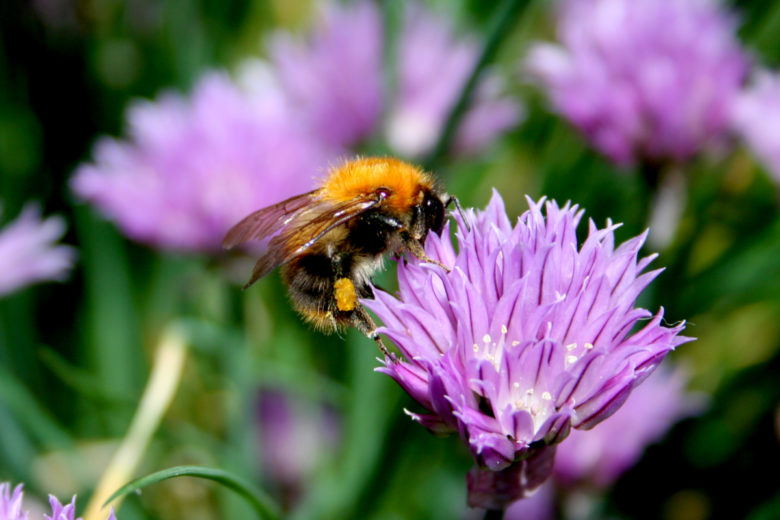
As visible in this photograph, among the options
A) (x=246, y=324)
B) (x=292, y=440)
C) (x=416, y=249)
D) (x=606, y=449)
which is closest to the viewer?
(x=416, y=249)

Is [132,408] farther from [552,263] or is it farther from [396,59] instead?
[552,263]

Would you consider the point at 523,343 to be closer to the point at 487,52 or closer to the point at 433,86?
the point at 487,52

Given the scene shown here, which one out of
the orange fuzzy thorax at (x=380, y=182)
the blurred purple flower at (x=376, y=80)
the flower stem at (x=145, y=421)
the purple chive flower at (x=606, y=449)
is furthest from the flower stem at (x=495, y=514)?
the blurred purple flower at (x=376, y=80)

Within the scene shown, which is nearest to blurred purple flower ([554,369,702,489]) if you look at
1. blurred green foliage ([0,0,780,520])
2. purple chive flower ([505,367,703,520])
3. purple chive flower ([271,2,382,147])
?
purple chive flower ([505,367,703,520])

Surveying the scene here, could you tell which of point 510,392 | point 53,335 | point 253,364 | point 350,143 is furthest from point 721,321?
point 53,335

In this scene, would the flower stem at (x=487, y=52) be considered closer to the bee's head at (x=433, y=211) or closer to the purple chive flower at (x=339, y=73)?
the bee's head at (x=433, y=211)

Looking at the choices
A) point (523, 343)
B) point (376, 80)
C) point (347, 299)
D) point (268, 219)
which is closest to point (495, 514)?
point (523, 343)
